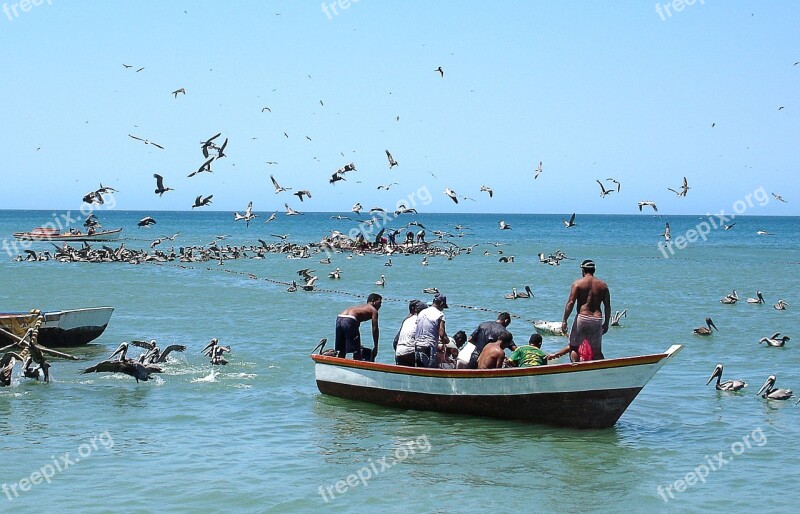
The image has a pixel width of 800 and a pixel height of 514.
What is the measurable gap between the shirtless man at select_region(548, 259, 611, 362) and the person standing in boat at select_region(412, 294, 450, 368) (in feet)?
7.35

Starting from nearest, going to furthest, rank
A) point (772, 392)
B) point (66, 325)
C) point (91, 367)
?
point (772, 392) → point (91, 367) → point (66, 325)

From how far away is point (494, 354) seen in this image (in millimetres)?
14234

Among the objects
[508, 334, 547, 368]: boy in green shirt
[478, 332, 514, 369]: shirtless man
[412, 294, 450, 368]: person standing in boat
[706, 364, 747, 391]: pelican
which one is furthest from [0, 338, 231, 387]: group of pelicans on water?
[706, 364, 747, 391]: pelican

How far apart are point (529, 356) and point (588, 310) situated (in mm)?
1432

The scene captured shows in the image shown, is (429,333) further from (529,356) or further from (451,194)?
(451,194)

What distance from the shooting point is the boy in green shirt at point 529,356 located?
1414cm

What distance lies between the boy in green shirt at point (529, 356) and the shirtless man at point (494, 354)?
19 centimetres

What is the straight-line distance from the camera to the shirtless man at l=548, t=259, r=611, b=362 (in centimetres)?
1298

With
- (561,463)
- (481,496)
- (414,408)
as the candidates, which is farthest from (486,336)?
(481,496)

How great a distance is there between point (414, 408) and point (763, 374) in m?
8.32

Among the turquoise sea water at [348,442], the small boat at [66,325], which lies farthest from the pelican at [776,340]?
the small boat at [66,325]

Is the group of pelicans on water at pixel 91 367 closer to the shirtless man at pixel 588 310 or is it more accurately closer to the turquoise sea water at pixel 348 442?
the turquoise sea water at pixel 348 442

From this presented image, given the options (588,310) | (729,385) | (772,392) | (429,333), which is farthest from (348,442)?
(772,392)

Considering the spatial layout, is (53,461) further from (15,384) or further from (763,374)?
(763,374)
